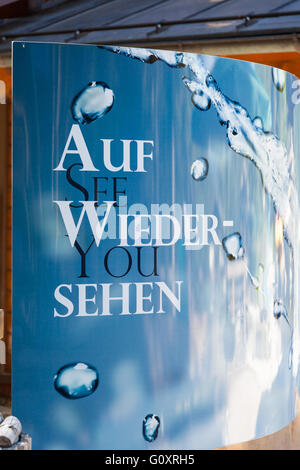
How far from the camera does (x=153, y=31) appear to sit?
6.09m

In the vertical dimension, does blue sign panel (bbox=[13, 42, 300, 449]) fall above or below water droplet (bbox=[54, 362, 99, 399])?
above

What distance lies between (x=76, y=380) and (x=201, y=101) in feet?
4.33

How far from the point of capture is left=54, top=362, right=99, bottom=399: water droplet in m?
3.07

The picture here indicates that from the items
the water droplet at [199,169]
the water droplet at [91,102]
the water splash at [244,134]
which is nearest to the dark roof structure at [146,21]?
the water splash at [244,134]

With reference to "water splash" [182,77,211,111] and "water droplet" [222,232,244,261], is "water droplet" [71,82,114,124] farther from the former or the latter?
"water droplet" [222,232,244,261]

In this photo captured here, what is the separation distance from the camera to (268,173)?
138 inches

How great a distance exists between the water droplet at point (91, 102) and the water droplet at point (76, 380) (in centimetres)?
103

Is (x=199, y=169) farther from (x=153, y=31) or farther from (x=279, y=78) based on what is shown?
(x=153, y=31)

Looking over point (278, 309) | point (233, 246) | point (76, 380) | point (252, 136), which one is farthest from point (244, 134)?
point (76, 380)

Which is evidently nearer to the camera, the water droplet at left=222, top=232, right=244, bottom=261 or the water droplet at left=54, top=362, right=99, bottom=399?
the water droplet at left=54, top=362, right=99, bottom=399

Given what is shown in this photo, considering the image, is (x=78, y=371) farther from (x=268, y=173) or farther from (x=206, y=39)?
(x=206, y=39)

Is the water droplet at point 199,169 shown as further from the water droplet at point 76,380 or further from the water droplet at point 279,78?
the water droplet at point 76,380

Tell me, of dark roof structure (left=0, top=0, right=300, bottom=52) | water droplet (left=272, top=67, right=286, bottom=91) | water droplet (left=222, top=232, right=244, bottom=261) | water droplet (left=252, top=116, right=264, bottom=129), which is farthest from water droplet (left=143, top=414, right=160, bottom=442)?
dark roof structure (left=0, top=0, right=300, bottom=52)
